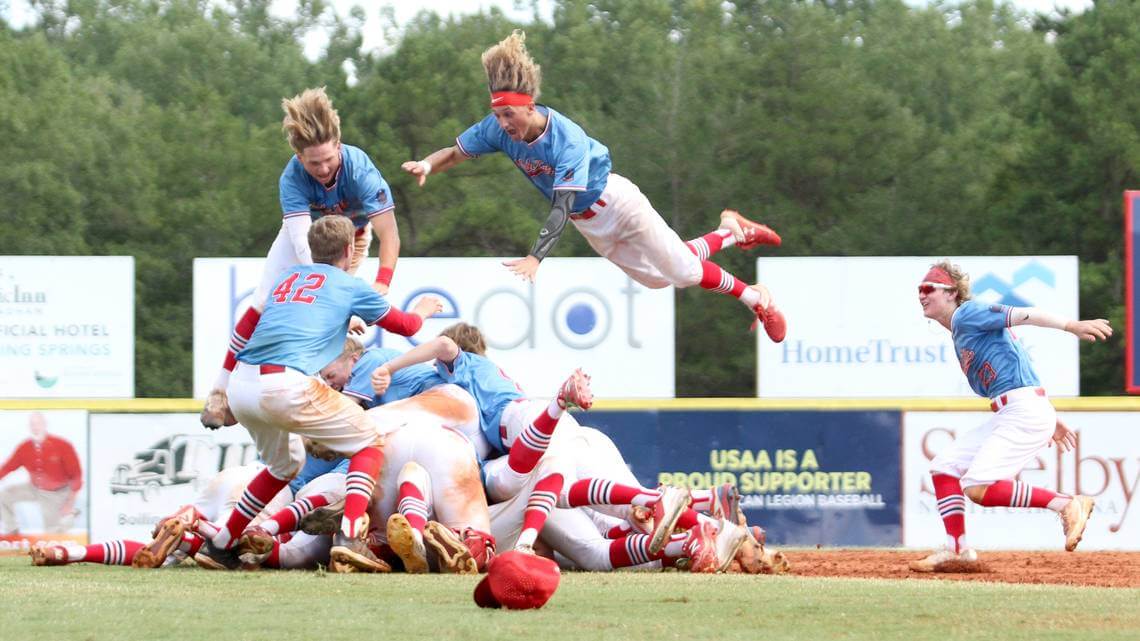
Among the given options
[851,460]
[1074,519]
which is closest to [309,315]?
[1074,519]

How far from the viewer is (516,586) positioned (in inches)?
275

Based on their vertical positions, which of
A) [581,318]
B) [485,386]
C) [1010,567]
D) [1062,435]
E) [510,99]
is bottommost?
[1010,567]

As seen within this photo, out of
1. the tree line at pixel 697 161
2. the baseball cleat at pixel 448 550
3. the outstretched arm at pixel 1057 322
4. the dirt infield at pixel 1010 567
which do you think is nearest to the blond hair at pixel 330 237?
the baseball cleat at pixel 448 550

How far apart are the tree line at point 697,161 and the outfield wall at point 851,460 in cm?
1626

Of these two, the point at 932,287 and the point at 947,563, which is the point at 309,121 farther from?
the point at 947,563

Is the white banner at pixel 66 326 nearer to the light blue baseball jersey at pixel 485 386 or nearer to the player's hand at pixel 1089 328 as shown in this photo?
the light blue baseball jersey at pixel 485 386

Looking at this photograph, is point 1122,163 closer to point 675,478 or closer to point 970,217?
point 970,217

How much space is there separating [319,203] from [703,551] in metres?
2.91

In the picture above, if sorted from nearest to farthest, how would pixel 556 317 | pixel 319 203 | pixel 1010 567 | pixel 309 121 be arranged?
pixel 309 121, pixel 319 203, pixel 1010 567, pixel 556 317

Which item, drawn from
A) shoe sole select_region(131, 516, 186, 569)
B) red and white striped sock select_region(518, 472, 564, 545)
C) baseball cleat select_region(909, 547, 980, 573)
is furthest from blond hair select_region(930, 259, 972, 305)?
shoe sole select_region(131, 516, 186, 569)

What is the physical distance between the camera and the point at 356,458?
9.25m

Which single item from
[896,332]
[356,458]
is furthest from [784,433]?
[356,458]

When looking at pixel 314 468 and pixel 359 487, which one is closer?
pixel 359 487

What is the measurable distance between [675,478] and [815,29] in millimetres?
25009
